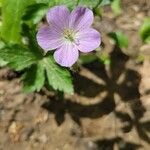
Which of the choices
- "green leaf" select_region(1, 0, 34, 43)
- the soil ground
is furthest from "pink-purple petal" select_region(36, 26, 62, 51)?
the soil ground

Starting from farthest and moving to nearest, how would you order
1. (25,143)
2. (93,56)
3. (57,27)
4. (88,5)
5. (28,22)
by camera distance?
(93,56), (25,143), (28,22), (88,5), (57,27)

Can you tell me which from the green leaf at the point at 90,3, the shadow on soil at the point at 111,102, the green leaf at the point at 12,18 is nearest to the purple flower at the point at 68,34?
the green leaf at the point at 90,3

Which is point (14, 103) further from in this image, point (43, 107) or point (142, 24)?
point (142, 24)

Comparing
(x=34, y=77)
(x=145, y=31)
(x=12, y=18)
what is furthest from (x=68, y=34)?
(x=145, y=31)

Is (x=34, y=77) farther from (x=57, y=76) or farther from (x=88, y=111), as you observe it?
(x=88, y=111)

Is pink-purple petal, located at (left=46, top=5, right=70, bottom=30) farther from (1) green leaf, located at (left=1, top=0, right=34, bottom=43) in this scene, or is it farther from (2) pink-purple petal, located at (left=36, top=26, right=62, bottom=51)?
(1) green leaf, located at (left=1, top=0, right=34, bottom=43)

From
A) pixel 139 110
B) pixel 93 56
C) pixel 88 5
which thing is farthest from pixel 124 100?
pixel 88 5

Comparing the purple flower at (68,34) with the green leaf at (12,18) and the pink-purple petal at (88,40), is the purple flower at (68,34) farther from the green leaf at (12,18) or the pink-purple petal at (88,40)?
the green leaf at (12,18)
